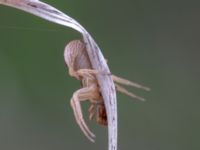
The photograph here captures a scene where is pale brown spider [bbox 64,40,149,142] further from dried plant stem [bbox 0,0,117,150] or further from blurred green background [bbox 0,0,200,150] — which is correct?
blurred green background [bbox 0,0,200,150]

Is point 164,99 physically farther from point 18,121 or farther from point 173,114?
point 18,121

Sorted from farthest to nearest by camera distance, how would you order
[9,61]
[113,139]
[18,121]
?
[9,61], [18,121], [113,139]

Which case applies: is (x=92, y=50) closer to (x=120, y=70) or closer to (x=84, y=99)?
(x=84, y=99)

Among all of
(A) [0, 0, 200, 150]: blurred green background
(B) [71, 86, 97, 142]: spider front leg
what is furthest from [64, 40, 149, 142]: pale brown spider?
(A) [0, 0, 200, 150]: blurred green background

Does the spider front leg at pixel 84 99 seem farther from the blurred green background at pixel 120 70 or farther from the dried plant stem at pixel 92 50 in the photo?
the blurred green background at pixel 120 70

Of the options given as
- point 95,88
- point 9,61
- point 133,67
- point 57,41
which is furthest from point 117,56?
point 95,88
